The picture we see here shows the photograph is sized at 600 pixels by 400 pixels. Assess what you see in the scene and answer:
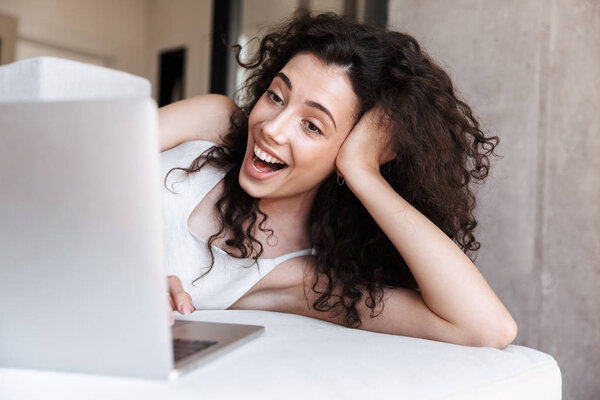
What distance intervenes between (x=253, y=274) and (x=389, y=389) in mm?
780

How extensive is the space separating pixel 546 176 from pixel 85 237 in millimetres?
1466

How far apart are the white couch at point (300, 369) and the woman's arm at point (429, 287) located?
92 mm

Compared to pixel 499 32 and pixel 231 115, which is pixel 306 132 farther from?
pixel 499 32

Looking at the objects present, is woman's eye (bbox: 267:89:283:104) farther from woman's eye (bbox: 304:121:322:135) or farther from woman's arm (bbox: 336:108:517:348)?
woman's arm (bbox: 336:108:517:348)

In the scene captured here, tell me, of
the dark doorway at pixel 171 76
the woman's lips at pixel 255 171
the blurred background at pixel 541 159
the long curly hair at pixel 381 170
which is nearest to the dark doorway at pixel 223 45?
the dark doorway at pixel 171 76

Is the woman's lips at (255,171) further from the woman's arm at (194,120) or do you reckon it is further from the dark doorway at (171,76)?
the dark doorway at (171,76)

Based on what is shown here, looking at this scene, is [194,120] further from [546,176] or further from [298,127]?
[546,176]

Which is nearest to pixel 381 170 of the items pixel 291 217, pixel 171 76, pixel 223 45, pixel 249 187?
pixel 291 217

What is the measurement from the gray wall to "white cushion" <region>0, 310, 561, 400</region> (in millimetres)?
634

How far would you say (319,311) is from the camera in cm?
156

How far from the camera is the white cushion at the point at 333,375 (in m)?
0.73

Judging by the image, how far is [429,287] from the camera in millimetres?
1332

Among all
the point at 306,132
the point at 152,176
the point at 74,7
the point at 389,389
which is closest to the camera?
the point at 152,176

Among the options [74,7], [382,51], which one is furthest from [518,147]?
[74,7]
